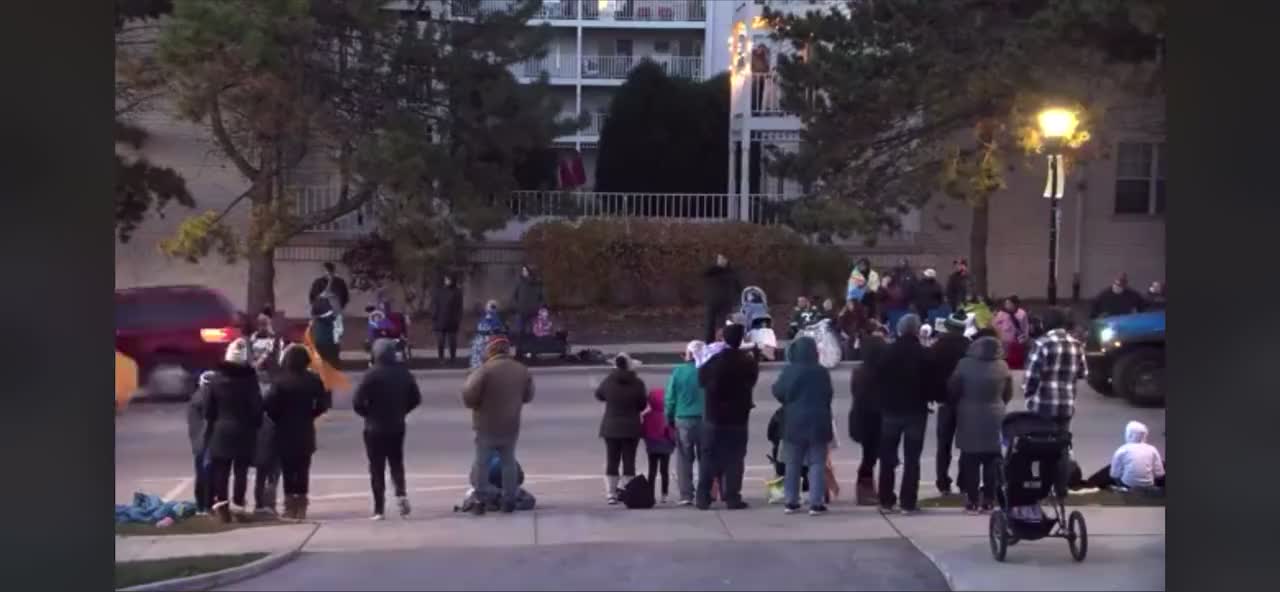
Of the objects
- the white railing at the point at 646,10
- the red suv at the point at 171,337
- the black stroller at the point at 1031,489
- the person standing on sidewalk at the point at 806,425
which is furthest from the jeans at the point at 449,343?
the white railing at the point at 646,10

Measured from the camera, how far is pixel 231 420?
1258 centimetres

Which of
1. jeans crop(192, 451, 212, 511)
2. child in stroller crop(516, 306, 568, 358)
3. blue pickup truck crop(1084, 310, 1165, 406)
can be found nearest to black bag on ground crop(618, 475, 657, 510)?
jeans crop(192, 451, 212, 511)

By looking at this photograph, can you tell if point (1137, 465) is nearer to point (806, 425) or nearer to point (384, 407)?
point (806, 425)

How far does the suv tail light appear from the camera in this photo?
806 inches

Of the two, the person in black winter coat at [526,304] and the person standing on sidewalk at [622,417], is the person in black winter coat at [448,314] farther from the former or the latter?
the person standing on sidewalk at [622,417]

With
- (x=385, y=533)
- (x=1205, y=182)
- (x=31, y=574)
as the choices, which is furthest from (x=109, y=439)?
(x=385, y=533)

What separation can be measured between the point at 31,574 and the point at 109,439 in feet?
1.63

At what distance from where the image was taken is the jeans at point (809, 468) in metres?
12.9

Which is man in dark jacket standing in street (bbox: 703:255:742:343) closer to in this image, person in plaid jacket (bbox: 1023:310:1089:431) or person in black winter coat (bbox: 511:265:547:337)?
person in black winter coat (bbox: 511:265:547:337)

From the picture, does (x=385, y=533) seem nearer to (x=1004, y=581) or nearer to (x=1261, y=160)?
(x=1004, y=581)

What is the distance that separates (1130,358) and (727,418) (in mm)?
8420

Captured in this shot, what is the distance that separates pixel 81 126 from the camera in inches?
196

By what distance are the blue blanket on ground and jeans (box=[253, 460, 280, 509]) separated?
549 mm

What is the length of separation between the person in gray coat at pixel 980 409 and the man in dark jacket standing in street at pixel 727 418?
1740 millimetres
